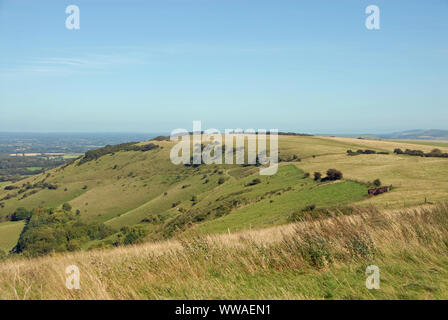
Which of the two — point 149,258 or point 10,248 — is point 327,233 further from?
point 10,248

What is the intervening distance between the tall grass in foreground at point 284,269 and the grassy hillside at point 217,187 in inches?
87.2

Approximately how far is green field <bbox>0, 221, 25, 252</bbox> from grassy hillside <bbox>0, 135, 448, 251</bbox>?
13831mm

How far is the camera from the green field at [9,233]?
82.1 metres

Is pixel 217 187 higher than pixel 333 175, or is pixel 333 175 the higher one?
pixel 333 175

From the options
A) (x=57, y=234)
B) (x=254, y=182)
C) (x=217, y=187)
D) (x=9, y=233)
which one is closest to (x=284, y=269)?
(x=254, y=182)

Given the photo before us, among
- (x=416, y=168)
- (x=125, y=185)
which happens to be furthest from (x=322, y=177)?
(x=125, y=185)

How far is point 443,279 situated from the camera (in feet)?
16.9

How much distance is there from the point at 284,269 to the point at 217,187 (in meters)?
84.4

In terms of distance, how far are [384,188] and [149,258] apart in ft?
120

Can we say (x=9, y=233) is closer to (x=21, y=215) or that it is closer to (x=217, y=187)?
(x=21, y=215)

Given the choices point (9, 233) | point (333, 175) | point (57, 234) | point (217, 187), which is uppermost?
point (333, 175)

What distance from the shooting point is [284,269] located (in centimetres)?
600
